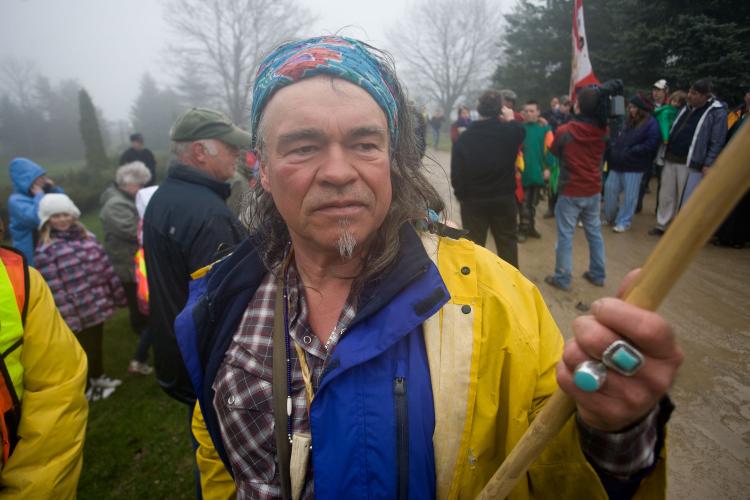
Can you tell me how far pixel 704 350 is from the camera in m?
3.28

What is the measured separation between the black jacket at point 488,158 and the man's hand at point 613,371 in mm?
4157

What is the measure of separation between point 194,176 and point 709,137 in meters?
5.75

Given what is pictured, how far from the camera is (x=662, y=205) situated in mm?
6020

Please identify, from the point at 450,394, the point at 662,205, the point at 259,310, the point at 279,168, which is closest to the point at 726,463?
the point at 450,394

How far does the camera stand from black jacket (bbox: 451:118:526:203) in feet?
15.0

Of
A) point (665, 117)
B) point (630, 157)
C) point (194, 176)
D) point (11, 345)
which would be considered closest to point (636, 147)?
point (630, 157)

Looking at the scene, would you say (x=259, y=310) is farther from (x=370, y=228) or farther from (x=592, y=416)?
(x=592, y=416)

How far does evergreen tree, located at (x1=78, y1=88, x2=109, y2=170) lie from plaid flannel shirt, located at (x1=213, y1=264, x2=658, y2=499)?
2172cm

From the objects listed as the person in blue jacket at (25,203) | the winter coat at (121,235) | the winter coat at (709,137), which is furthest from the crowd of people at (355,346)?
the winter coat at (709,137)

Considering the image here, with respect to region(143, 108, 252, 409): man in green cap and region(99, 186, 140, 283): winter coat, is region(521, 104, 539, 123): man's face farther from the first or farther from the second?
region(99, 186, 140, 283): winter coat

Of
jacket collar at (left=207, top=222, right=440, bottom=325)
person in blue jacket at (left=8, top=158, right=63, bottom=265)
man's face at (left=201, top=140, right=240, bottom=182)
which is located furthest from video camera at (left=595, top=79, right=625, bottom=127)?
person in blue jacket at (left=8, top=158, right=63, bottom=265)

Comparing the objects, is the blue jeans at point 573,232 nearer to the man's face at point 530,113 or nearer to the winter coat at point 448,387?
the man's face at point 530,113

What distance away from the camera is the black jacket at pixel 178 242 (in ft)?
7.79

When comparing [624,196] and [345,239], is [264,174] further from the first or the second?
[624,196]
